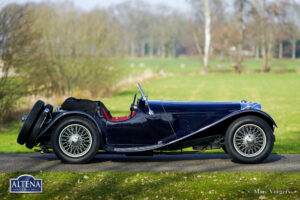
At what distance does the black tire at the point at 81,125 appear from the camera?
7301 millimetres

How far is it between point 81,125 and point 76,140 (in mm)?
251

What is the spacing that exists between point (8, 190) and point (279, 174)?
3765 millimetres

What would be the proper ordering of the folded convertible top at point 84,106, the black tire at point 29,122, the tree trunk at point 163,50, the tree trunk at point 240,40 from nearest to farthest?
the black tire at point 29,122
the folded convertible top at point 84,106
the tree trunk at point 240,40
the tree trunk at point 163,50

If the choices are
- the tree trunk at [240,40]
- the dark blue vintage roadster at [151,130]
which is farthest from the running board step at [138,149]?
the tree trunk at [240,40]

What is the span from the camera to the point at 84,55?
24.4 m

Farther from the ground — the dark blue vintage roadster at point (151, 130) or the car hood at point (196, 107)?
the car hood at point (196, 107)

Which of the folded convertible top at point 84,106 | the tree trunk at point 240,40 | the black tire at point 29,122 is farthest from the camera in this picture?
the tree trunk at point 240,40

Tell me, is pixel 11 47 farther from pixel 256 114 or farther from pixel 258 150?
pixel 258 150

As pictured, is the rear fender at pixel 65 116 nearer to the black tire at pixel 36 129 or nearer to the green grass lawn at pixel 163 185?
the black tire at pixel 36 129

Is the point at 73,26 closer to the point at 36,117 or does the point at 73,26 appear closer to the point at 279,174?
the point at 36,117

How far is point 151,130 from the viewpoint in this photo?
7422mm

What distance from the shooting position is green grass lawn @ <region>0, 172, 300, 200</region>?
5.70m

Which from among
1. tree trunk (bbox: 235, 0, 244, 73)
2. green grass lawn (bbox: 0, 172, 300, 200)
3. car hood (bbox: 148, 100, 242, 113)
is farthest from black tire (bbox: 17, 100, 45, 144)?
tree trunk (bbox: 235, 0, 244, 73)

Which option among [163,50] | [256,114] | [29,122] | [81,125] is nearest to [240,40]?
[256,114]
